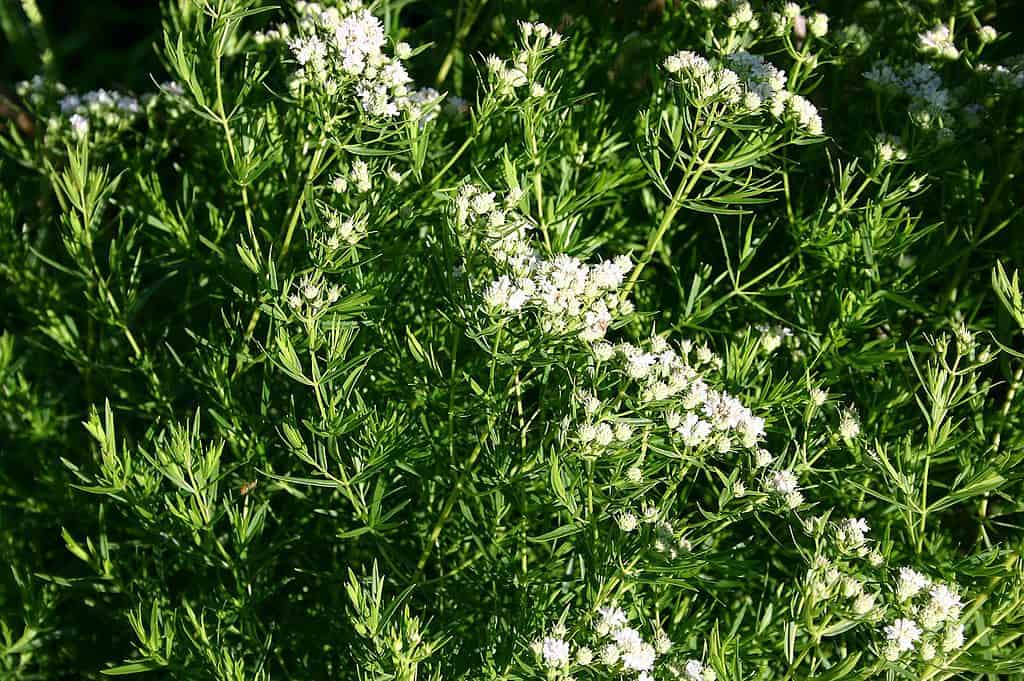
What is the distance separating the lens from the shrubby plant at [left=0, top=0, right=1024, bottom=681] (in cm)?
151

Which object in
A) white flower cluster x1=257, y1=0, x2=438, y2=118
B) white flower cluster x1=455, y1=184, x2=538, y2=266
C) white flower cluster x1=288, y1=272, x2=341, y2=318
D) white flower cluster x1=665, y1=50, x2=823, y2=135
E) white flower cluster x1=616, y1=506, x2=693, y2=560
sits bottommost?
white flower cluster x1=616, y1=506, x2=693, y2=560

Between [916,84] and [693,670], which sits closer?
[693,670]

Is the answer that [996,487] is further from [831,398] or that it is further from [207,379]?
[207,379]

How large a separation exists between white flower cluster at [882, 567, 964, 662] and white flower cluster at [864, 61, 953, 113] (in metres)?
0.95

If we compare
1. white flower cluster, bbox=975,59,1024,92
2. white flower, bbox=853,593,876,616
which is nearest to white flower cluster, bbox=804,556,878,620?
white flower, bbox=853,593,876,616

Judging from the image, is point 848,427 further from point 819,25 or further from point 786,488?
point 819,25

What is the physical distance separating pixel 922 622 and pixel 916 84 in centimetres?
116

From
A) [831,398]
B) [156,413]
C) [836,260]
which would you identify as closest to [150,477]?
[156,413]

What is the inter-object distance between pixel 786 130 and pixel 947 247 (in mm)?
581

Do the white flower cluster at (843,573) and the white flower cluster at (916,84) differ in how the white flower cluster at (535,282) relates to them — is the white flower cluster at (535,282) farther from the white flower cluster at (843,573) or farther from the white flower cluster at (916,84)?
the white flower cluster at (916,84)

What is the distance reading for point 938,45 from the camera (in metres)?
2.00

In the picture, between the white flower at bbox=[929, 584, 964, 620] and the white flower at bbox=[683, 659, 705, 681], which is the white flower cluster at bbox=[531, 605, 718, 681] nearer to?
the white flower at bbox=[683, 659, 705, 681]

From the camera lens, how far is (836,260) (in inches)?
76.0

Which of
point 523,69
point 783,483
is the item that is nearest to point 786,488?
point 783,483
